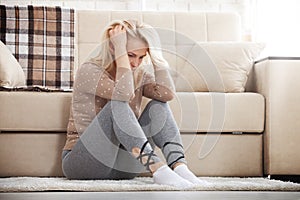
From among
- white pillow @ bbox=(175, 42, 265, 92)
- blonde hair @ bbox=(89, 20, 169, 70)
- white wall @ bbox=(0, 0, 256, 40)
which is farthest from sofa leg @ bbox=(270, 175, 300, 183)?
white wall @ bbox=(0, 0, 256, 40)

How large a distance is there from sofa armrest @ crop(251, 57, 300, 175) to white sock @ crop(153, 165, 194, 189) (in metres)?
0.75

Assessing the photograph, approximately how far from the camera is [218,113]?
2.68 metres

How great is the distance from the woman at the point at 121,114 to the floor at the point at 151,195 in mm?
201

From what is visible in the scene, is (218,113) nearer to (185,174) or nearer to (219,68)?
(219,68)

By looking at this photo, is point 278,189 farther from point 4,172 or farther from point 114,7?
point 114,7

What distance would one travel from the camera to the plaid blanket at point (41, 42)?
322 centimetres

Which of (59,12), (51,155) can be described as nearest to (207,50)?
(59,12)

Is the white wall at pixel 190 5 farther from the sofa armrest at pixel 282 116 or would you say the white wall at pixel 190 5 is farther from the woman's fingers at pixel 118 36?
the woman's fingers at pixel 118 36

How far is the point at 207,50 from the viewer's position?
3197 millimetres

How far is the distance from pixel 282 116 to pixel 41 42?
4.56 ft

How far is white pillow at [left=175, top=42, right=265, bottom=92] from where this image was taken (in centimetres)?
305

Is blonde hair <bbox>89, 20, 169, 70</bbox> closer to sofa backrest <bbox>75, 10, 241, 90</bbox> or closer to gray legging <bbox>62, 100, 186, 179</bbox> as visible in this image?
gray legging <bbox>62, 100, 186, 179</bbox>

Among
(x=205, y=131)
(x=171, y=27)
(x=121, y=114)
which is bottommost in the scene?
(x=205, y=131)

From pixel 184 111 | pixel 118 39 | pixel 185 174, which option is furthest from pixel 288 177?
pixel 118 39
